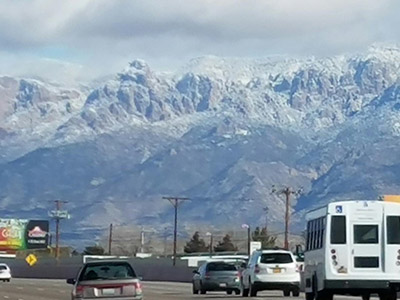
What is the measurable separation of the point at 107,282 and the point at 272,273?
610 inches

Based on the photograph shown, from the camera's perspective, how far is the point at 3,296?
52.5 metres

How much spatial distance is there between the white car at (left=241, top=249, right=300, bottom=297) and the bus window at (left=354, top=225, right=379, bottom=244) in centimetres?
1186

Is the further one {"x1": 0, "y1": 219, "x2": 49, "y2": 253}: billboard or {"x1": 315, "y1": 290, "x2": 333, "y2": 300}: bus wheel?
{"x1": 0, "y1": 219, "x2": 49, "y2": 253}: billboard

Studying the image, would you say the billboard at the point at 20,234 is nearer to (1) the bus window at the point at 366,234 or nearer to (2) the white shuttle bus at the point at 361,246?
(2) the white shuttle bus at the point at 361,246

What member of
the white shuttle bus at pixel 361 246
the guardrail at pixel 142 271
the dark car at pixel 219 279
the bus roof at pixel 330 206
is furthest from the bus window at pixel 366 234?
the guardrail at pixel 142 271

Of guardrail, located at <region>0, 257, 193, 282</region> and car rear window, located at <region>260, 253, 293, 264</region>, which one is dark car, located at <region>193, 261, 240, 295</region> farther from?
guardrail, located at <region>0, 257, 193, 282</region>

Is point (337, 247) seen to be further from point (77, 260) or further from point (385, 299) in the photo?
point (77, 260)

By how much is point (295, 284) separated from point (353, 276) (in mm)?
12604

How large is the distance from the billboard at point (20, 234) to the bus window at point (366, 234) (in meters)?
128

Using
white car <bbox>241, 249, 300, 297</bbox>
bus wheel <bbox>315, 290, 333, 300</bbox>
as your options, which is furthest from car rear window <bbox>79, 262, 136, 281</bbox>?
Answer: white car <bbox>241, 249, 300, 297</bbox>

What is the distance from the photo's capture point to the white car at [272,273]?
164 feet

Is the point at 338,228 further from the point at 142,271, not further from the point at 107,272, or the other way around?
the point at 142,271

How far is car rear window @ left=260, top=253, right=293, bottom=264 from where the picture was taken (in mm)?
50031

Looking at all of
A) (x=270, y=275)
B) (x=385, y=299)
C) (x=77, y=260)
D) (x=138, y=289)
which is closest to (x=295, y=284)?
(x=270, y=275)
